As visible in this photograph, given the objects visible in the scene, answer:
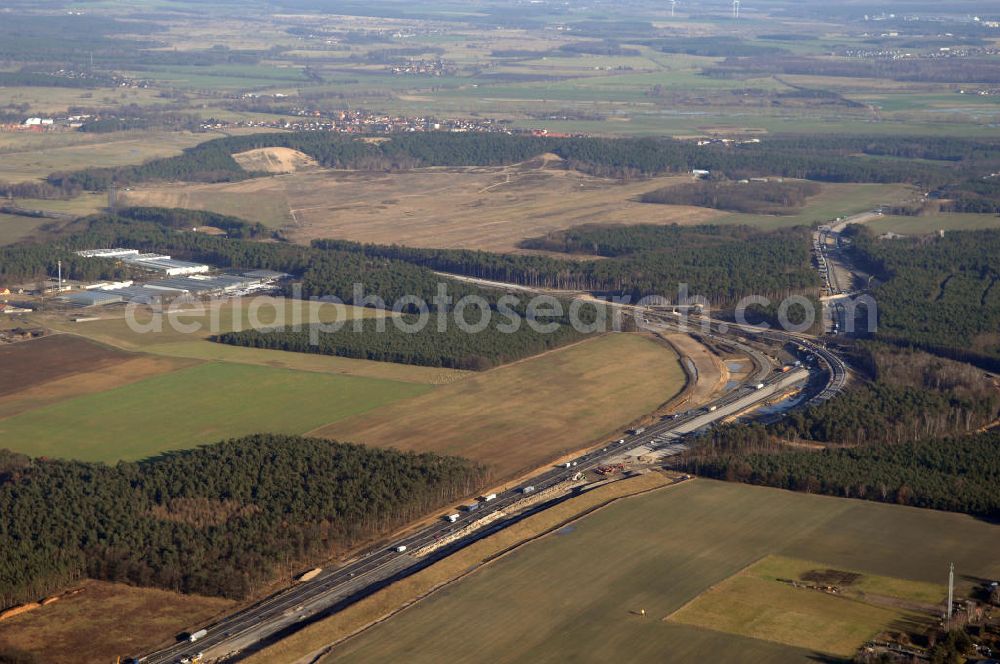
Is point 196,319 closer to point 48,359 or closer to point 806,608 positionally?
point 48,359

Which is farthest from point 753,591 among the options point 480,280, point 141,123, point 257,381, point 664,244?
point 141,123

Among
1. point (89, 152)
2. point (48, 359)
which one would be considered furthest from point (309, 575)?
point (89, 152)

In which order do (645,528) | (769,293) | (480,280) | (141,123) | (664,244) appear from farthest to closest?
(141,123), (664,244), (480,280), (769,293), (645,528)

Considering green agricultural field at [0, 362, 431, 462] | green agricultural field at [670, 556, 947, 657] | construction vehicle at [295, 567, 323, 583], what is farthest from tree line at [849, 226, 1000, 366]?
construction vehicle at [295, 567, 323, 583]

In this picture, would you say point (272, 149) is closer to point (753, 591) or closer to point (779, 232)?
point (779, 232)

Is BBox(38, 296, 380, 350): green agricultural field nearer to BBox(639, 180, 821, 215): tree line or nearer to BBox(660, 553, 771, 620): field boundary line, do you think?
BBox(660, 553, 771, 620): field boundary line
